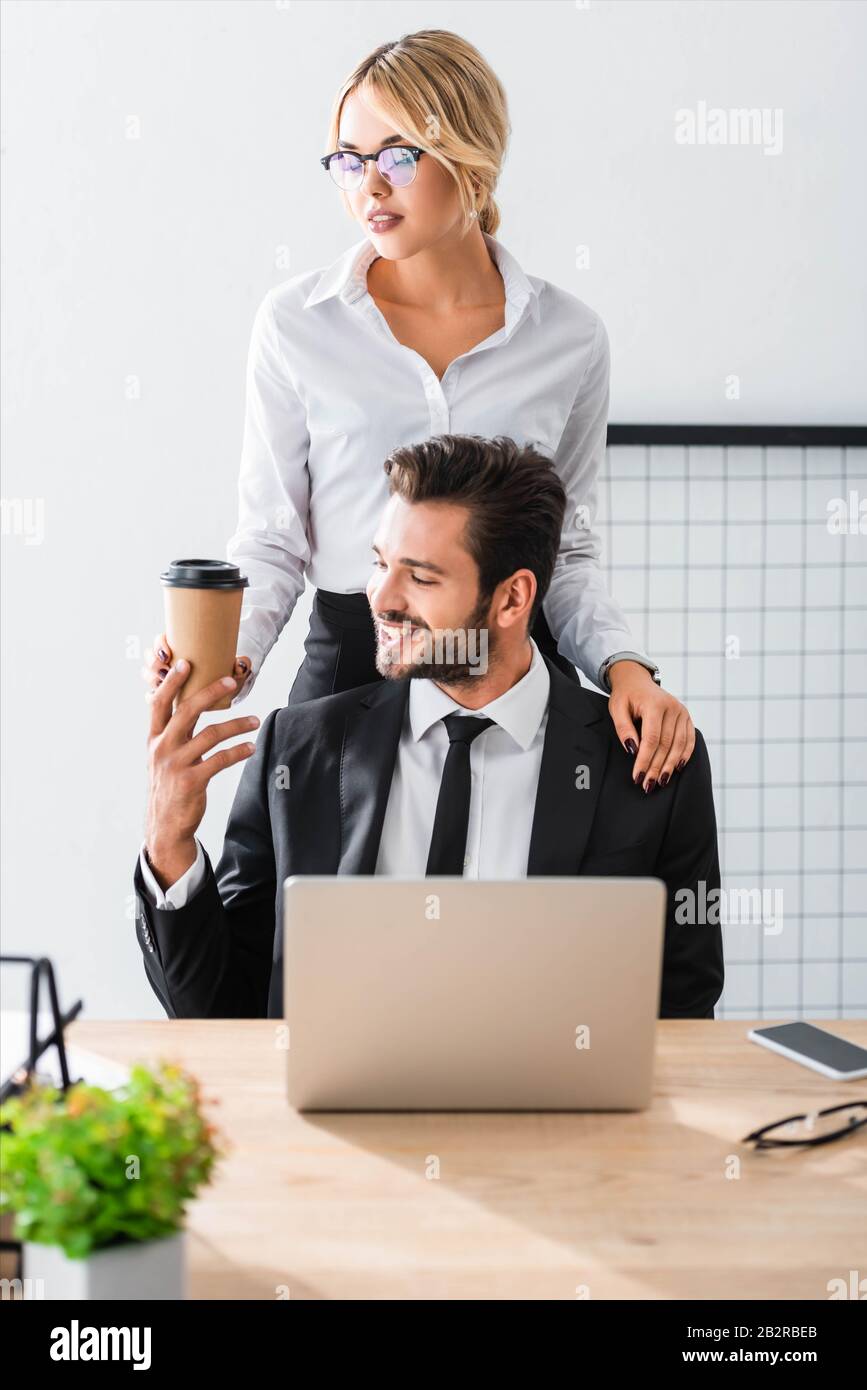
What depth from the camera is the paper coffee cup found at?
1.46 metres

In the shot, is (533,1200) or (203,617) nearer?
(533,1200)

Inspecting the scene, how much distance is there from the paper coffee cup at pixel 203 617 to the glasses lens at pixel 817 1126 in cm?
76

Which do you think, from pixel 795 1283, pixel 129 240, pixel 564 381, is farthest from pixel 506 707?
pixel 129 240

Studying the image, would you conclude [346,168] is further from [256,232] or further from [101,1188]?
[101,1188]

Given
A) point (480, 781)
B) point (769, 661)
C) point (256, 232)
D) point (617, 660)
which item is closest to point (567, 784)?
point (480, 781)

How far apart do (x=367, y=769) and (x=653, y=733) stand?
371 mm

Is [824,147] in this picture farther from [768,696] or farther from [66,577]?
[66,577]

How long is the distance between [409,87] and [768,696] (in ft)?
4.92

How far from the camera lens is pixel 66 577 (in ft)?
9.10

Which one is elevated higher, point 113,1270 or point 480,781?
point 480,781

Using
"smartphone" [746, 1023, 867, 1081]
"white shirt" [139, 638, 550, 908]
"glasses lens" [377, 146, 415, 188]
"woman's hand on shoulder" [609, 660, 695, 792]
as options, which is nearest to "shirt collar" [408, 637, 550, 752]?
"white shirt" [139, 638, 550, 908]

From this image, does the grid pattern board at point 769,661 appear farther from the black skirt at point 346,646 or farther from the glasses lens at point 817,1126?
the glasses lens at point 817,1126

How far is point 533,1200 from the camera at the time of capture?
40.4 inches

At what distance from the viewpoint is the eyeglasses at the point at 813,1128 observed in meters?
1.13
